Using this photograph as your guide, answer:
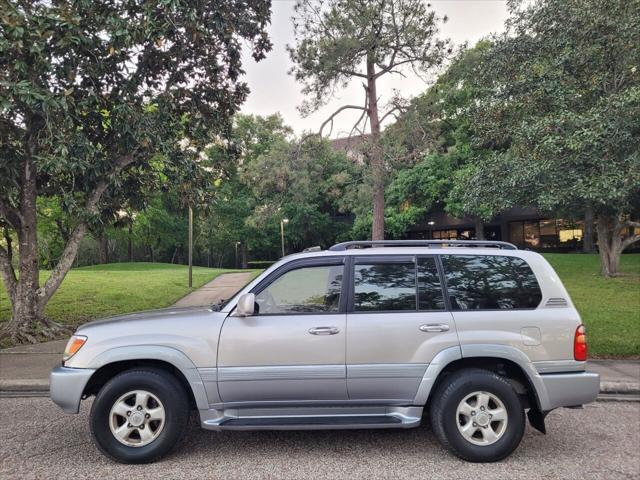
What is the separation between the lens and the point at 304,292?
4.06 meters

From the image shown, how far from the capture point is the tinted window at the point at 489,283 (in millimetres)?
4008

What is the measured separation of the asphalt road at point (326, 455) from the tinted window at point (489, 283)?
1.33 meters

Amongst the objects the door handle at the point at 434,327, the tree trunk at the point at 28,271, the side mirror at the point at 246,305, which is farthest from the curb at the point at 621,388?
the tree trunk at the point at 28,271

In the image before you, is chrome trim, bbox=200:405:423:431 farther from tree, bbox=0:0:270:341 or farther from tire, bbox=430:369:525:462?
tree, bbox=0:0:270:341

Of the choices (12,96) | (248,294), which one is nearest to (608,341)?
(248,294)

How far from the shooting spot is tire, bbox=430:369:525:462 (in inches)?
147

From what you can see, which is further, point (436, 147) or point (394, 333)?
point (436, 147)

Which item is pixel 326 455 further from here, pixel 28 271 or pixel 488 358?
pixel 28 271

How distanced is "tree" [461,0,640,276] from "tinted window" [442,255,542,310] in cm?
998

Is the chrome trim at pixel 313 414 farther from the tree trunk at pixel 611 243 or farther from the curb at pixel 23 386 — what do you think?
the tree trunk at pixel 611 243

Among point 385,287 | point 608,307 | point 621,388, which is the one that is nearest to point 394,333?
point 385,287

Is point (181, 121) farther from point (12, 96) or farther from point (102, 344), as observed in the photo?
point (102, 344)

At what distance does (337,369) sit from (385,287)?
2.77 feet

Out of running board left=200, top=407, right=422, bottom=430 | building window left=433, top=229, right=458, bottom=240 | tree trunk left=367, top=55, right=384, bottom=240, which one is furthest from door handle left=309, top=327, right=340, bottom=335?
building window left=433, top=229, right=458, bottom=240
